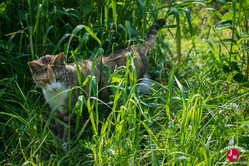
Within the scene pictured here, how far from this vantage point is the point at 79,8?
3336 millimetres

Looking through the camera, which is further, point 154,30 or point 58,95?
point 154,30

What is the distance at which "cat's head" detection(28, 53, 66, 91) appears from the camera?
2.57 m

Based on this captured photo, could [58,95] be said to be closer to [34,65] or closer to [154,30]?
[34,65]

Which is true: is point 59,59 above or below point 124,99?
above

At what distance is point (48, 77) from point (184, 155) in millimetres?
1301

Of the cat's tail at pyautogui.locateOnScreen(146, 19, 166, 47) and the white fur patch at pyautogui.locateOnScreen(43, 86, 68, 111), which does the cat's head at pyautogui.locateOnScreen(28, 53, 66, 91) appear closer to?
the white fur patch at pyautogui.locateOnScreen(43, 86, 68, 111)

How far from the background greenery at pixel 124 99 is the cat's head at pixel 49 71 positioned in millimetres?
120

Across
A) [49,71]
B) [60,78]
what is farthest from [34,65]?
[60,78]

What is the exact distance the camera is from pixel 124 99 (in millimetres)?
2172

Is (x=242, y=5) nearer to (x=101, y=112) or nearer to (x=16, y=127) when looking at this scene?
(x=101, y=112)

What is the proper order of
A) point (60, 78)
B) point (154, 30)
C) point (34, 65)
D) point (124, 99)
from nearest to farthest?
point (124, 99), point (34, 65), point (60, 78), point (154, 30)

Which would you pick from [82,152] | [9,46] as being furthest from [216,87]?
[9,46]

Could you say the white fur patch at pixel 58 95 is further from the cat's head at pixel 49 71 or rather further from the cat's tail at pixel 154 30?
the cat's tail at pixel 154 30

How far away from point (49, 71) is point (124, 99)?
0.76 metres
